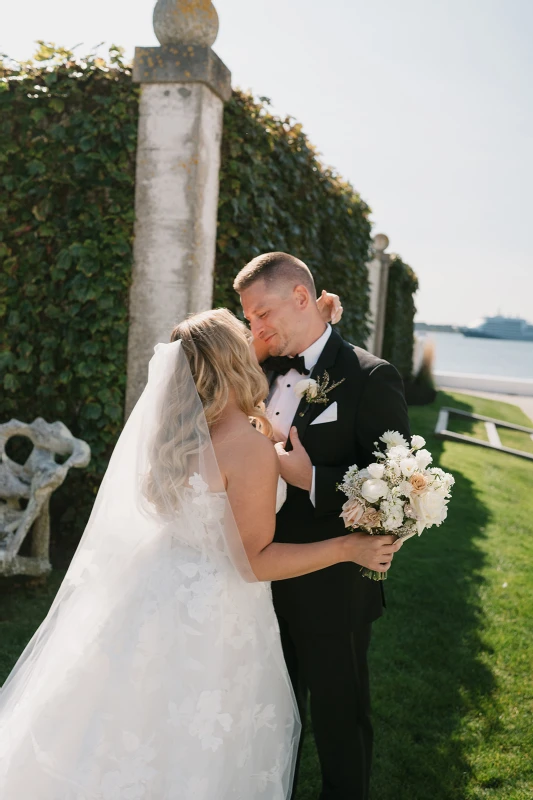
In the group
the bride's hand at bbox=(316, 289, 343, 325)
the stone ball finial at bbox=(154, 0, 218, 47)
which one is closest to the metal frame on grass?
the stone ball finial at bbox=(154, 0, 218, 47)

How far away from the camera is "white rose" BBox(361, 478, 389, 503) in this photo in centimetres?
→ 216

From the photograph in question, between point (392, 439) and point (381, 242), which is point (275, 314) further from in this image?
point (381, 242)

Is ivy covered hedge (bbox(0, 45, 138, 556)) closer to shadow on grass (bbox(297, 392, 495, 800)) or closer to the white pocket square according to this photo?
shadow on grass (bbox(297, 392, 495, 800))

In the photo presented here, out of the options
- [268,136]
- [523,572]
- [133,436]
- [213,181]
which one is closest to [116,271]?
[213,181]

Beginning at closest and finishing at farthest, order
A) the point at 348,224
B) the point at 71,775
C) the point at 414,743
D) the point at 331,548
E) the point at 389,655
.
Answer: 1. the point at 71,775
2. the point at 331,548
3. the point at 414,743
4. the point at 389,655
5. the point at 348,224

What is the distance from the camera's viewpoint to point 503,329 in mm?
116125

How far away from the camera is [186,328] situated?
2.38 metres

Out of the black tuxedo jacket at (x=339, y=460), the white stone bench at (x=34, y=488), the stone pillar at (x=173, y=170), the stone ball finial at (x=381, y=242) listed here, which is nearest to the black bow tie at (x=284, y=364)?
the black tuxedo jacket at (x=339, y=460)

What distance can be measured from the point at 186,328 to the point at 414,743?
2484 millimetres

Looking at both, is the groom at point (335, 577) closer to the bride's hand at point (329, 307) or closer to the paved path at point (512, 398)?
the bride's hand at point (329, 307)

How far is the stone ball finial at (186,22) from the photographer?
185 inches

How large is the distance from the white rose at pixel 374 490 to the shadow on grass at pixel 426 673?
1685mm

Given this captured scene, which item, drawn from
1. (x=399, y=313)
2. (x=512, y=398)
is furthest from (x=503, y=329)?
(x=399, y=313)

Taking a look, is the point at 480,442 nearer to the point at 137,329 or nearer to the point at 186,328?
the point at 137,329
